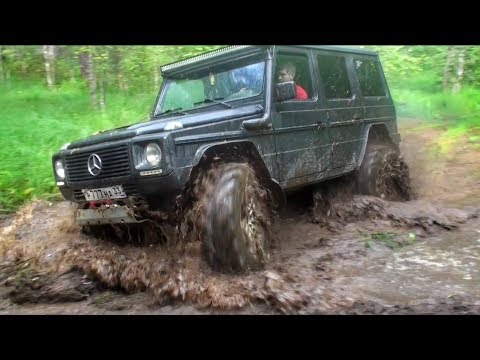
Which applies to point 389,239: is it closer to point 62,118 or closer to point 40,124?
point 40,124

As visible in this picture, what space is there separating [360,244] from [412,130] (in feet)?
20.1

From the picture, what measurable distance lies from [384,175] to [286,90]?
2.51 metres

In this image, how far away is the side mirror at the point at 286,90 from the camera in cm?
419

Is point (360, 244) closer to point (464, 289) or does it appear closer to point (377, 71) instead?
point (464, 289)

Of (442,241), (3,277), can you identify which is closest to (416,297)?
(442,241)

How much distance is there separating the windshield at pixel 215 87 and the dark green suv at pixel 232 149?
0.5 inches

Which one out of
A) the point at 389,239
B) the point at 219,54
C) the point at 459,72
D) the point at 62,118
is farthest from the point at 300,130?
the point at 459,72

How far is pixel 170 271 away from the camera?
3.61 metres

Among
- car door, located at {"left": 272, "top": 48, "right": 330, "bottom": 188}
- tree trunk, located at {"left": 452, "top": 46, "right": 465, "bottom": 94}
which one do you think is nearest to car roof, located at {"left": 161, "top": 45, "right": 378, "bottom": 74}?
car door, located at {"left": 272, "top": 48, "right": 330, "bottom": 188}

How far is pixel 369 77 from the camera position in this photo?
6266 mm

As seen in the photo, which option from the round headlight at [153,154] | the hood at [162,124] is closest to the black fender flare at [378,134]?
the hood at [162,124]

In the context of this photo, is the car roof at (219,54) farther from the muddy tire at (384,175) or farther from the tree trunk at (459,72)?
the tree trunk at (459,72)

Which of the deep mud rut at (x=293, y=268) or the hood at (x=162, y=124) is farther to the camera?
the hood at (x=162, y=124)

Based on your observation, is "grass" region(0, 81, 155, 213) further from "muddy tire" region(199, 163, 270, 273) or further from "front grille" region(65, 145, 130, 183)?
"muddy tire" region(199, 163, 270, 273)
